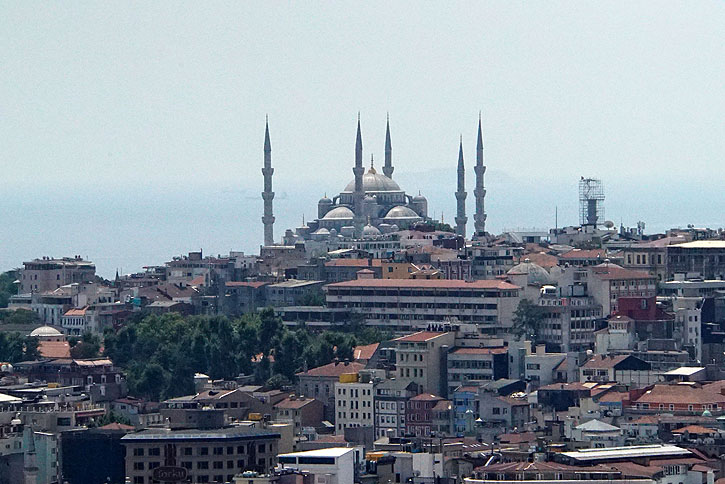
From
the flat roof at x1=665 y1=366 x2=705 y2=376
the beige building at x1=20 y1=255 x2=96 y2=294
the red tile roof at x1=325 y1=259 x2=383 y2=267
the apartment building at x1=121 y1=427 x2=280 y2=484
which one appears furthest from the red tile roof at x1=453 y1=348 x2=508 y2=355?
the beige building at x1=20 y1=255 x2=96 y2=294

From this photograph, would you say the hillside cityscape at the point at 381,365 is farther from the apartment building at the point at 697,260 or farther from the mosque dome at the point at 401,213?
the mosque dome at the point at 401,213

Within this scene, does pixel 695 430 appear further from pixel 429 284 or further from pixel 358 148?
pixel 358 148

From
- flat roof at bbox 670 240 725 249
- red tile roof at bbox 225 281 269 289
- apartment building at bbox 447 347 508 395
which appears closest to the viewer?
apartment building at bbox 447 347 508 395

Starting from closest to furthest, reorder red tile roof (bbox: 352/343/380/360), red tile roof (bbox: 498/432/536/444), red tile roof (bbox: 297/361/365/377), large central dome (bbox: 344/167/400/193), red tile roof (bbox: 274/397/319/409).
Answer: red tile roof (bbox: 498/432/536/444), red tile roof (bbox: 274/397/319/409), red tile roof (bbox: 297/361/365/377), red tile roof (bbox: 352/343/380/360), large central dome (bbox: 344/167/400/193)

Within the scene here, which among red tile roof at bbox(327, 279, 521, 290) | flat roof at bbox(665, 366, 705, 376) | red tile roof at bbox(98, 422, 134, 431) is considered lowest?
red tile roof at bbox(98, 422, 134, 431)

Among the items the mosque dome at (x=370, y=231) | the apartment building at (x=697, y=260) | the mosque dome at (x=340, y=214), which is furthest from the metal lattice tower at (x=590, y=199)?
the apartment building at (x=697, y=260)

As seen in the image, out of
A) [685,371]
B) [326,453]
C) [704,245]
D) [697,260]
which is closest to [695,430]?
[326,453]

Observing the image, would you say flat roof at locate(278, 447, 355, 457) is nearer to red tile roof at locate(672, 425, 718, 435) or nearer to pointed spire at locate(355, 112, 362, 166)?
red tile roof at locate(672, 425, 718, 435)
